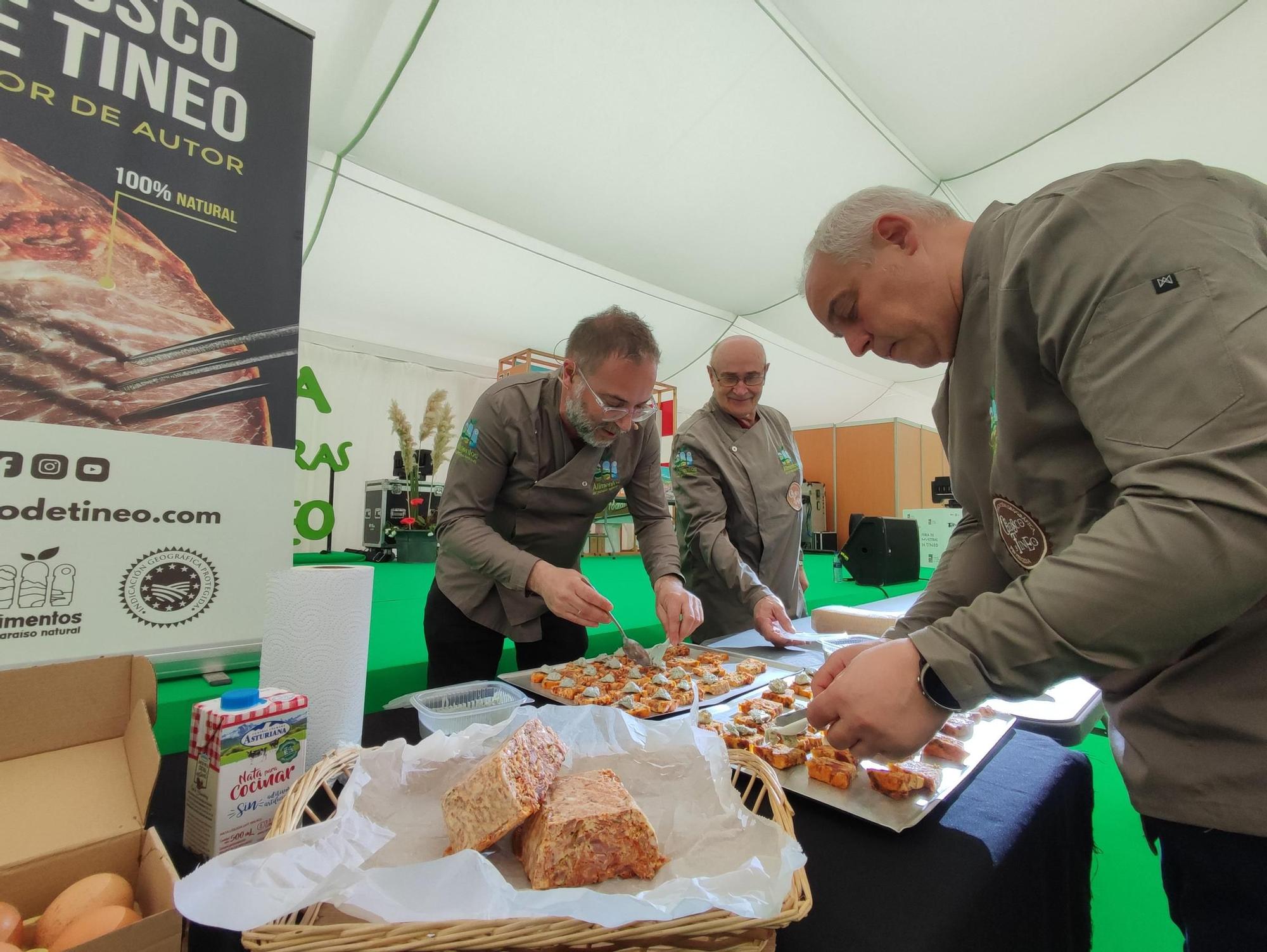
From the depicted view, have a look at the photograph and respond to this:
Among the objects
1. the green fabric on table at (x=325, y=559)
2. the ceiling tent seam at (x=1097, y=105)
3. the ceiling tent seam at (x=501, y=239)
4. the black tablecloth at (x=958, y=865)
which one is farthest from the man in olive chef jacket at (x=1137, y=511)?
the green fabric on table at (x=325, y=559)

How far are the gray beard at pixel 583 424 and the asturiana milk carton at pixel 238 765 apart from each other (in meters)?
1.04

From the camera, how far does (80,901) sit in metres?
0.51

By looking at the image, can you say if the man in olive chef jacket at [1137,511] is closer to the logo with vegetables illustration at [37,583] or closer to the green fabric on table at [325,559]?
the logo with vegetables illustration at [37,583]

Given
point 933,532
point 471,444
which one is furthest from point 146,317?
point 933,532

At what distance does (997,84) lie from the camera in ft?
11.3

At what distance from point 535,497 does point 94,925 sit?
1.24m

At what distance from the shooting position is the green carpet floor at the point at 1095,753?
4.69ft

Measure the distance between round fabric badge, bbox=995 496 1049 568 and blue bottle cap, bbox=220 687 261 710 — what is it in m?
1.01

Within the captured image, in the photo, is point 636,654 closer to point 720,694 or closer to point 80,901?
point 720,694

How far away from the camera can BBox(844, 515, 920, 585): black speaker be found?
4090mm

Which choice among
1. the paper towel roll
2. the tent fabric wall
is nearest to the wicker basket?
the paper towel roll

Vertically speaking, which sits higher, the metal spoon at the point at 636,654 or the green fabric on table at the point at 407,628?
the metal spoon at the point at 636,654

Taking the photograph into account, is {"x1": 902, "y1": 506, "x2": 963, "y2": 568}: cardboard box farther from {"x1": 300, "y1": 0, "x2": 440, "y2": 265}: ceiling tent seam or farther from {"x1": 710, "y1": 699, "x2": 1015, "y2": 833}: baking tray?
{"x1": 300, "y1": 0, "x2": 440, "y2": 265}: ceiling tent seam

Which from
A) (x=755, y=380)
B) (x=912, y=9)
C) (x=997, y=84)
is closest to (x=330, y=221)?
(x=755, y=380)
